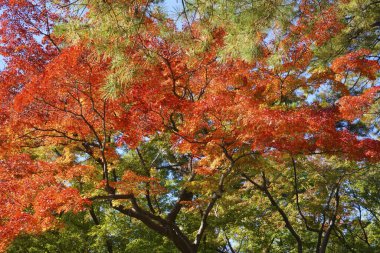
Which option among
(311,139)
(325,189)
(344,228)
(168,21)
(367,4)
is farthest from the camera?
(344,228)

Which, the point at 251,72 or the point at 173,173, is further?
the point at 173,173

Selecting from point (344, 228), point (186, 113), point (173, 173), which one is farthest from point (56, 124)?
point (344, 228)

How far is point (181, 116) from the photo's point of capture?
363 inches

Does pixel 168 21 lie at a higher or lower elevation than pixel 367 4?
lower

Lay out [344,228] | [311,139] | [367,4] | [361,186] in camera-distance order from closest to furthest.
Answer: [311,139]
[367,4]
[361,186]
[344,228]

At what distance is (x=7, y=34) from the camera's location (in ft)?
31.7

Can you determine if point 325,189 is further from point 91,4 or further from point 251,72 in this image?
point 91,4

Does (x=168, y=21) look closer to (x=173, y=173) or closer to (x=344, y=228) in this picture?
(x=173, y=173)

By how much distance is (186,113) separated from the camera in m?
8.28

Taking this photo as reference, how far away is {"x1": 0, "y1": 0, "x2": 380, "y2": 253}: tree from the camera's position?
453 centimetres

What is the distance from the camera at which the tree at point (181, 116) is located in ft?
14.9

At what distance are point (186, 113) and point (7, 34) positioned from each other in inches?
211

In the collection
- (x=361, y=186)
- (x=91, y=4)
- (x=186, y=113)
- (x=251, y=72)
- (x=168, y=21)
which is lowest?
(x=91, y=4)

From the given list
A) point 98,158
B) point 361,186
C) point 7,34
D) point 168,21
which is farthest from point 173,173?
point 168,21
